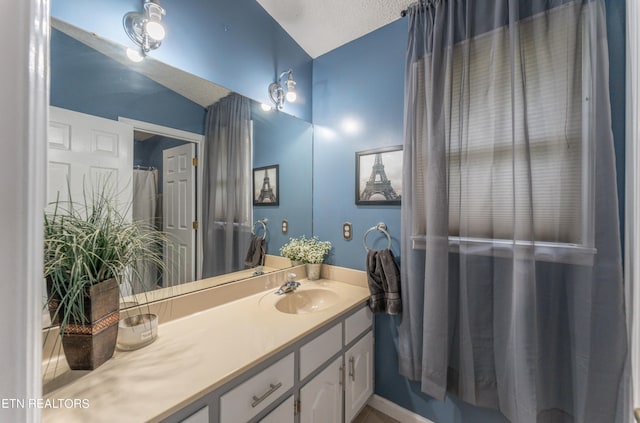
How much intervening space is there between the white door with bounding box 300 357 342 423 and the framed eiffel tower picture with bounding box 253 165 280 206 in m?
1.03

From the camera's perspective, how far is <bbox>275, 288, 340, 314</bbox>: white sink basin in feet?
5.16

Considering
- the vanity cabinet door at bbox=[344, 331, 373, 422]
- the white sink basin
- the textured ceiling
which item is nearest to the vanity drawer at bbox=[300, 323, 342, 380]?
the vanity cabinet door at bbox=[344, 331, 373, 422]

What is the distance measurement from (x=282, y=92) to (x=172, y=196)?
1.01 metres

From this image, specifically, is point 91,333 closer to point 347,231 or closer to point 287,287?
point 287,287

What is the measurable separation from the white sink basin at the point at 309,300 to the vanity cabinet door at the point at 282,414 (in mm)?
571

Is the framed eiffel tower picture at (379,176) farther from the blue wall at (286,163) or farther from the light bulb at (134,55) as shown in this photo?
the light bulb at (134,55)

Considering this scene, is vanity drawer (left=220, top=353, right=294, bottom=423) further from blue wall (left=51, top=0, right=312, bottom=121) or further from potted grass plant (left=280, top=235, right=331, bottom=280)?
blue wall (left=51, top=0, right=312, bottom=121)

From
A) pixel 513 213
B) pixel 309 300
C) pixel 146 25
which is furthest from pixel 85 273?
pixel 513 213

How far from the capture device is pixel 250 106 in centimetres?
158

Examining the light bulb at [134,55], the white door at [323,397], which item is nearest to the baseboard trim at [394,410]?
the white door at [323,397]

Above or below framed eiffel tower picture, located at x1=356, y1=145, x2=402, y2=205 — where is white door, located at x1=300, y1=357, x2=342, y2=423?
below

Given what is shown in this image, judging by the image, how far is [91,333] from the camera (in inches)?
30.8

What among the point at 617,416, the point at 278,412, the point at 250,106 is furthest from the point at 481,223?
the point at 250,106

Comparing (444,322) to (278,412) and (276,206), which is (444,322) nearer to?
(278,412)
